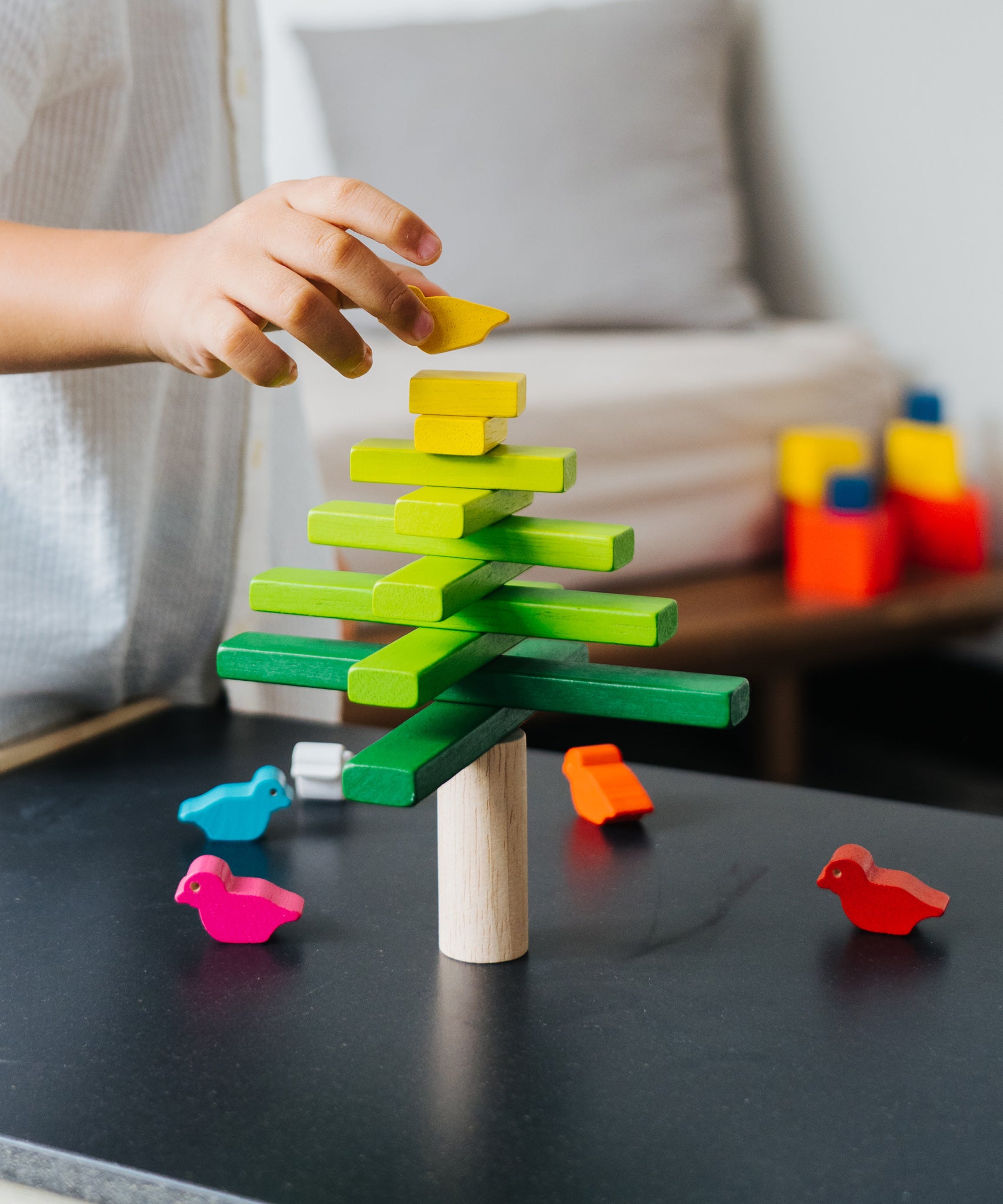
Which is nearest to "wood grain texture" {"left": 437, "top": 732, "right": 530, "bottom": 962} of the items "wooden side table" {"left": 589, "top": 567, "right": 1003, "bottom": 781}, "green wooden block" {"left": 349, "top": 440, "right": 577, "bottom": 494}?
"green wooden block" {"left": 349, "top": 440, "right": 577, "bottom": 494}

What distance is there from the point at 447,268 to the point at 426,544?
1.48m

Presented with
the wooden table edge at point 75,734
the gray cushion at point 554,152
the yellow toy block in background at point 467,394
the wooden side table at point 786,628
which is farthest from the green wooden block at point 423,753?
the gray cushion at point 554,152

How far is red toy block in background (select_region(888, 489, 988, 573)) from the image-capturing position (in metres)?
1.86

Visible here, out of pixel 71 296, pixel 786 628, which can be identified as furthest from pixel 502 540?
pixel 786 628

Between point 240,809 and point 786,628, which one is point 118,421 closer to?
point 240,809

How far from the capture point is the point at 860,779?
72.6 inches

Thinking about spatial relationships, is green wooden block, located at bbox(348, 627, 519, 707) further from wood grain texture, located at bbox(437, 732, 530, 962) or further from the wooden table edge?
the wooden table edge

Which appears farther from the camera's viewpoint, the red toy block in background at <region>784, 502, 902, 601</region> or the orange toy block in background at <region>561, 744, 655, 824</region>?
the red toy block in background at <region>784, 502, 902, 601</region>

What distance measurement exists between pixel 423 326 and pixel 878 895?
0.29 metres

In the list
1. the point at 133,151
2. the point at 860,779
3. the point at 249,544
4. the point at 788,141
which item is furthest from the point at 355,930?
the point at 788,141

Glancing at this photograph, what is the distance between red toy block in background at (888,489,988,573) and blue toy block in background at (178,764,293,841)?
4.75ft

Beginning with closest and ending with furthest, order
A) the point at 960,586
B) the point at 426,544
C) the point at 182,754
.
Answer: the point at 426,544 < the point at 182,754 < the point at 960,586

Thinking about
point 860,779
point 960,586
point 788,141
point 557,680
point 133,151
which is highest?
point 788,141

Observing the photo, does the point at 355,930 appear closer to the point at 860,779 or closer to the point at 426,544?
the point at 426,544
